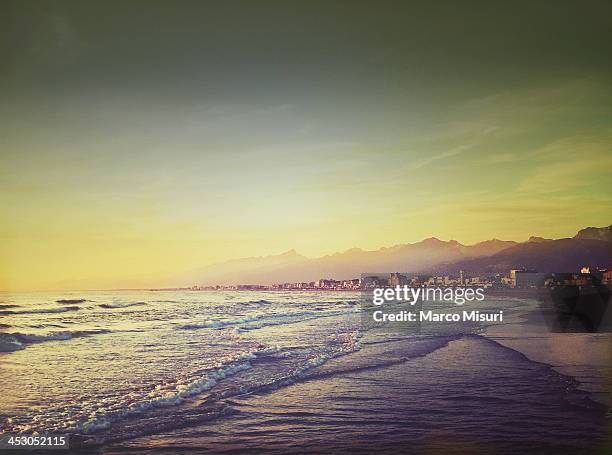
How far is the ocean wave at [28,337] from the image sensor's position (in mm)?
9098

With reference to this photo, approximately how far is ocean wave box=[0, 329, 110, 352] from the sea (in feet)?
0.46

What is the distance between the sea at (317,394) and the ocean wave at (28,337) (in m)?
0.14

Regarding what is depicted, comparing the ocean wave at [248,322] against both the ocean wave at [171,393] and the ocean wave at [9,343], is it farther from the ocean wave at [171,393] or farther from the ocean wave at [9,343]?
the ocean wave at [171,393]

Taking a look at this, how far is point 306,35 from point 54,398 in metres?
5.57

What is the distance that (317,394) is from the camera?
16.7 ft

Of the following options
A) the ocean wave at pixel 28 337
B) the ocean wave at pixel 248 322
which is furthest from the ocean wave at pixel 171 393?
the ocean wave at pixel 248 322

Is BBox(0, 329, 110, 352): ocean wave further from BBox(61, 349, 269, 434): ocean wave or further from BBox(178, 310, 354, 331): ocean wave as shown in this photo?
BBox(61, 349, 269, 434): ocean wave

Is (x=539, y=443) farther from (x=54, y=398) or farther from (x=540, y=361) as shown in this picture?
(x=54, y=398)

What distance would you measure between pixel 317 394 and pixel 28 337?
7917 millimetres

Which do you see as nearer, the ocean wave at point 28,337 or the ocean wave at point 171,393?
the ocean wave at point 171,393

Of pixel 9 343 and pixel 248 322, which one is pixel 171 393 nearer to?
pixel 9 343

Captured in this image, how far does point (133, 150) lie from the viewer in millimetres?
8453

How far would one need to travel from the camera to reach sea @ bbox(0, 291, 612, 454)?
12.2 feet

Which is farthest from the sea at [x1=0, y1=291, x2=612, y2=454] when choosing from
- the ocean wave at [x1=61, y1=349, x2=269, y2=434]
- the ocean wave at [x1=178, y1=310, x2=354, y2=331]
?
the ocean wave at [x1=178, y1=310, x2=354, y2=331]
